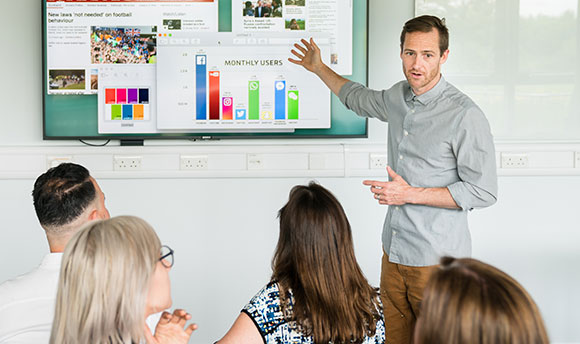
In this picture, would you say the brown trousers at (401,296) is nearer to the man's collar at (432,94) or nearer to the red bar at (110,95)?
the man's collar at (432,94)

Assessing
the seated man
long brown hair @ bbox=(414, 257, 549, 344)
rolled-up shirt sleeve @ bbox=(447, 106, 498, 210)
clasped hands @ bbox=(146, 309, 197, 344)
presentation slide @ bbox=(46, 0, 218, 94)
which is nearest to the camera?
long brown hair @ bbox=(414, 257, 549, 344)

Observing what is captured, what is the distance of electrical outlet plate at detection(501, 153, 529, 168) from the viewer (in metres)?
3.19

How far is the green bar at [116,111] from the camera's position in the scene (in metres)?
3.08

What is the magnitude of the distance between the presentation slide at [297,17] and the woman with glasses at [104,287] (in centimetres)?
209

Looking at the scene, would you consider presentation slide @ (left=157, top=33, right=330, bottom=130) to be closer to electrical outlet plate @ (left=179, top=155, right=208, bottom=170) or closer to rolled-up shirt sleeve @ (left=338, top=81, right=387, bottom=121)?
electrical outlet plate @ (left=179, top=155, right=208, bottom=170)

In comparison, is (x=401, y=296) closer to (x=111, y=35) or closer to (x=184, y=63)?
(x=184, y=63)

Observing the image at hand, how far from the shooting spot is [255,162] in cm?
315

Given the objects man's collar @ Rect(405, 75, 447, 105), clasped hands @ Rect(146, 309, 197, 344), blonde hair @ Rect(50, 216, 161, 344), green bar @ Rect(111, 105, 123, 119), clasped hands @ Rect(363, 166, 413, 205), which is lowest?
clasped hands @ Rect(146, 309, 197, 344)

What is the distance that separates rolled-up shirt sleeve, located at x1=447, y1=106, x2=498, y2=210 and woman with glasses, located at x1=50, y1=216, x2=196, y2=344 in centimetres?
137

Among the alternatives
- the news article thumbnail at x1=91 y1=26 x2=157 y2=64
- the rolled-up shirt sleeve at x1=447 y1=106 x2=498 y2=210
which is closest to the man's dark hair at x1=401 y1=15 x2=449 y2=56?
the rolled-up shirt sleeve at x1=447 y1=106 x2=498 y2=210

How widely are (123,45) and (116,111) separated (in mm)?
329

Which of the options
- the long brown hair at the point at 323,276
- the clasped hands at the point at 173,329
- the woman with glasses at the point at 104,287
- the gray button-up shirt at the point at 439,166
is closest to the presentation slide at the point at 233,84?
the gray button-up shirt at the point at 439,166

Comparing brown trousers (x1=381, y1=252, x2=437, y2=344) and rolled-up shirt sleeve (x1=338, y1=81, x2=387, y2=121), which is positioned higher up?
rolled-up shirt sleeve (x1=338, y1=81, x2=387, y2=121)

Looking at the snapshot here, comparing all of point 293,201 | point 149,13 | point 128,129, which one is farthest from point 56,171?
point 149,13
